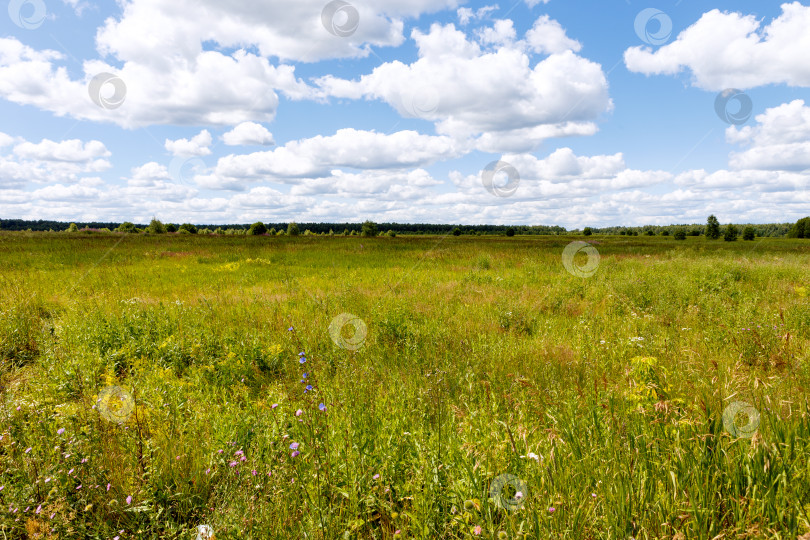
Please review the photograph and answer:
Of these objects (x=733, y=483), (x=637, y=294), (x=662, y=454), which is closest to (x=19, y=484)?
(x=662, y=454)

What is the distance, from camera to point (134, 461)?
292 cm

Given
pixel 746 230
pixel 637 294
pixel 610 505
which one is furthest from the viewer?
pixel 746 230

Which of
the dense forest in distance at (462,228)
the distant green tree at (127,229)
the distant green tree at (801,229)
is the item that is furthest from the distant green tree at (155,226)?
the distant green tree at (801,229)

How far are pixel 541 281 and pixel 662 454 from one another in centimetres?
1088

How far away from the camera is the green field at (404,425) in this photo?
2.13 meters

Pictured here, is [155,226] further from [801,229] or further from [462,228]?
[801,229]

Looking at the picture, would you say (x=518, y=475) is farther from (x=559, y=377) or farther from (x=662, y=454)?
(x=559, y=377)

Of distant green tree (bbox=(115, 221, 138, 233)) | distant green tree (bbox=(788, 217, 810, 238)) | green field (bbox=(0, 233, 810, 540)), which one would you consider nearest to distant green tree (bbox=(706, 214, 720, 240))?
distant green tree (bbox=(788, 217, 810, 238))

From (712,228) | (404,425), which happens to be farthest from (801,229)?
(404,425)

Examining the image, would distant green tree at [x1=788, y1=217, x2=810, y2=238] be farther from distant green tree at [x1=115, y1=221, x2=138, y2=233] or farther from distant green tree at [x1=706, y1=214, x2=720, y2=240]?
distant green tree at [x1=115, y1=221, x2=138, y2=233]

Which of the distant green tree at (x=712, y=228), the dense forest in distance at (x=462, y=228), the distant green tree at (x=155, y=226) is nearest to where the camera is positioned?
the distant green tree at (x=155, y=226)

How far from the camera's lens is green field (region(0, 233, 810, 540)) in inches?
84.0

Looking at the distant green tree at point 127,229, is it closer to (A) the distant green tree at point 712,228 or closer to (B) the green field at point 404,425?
(B) the green field at point 404,425

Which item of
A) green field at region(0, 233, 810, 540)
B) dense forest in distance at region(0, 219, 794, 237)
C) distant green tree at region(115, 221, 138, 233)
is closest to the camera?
green field at region(0, 233, 810, 540)
